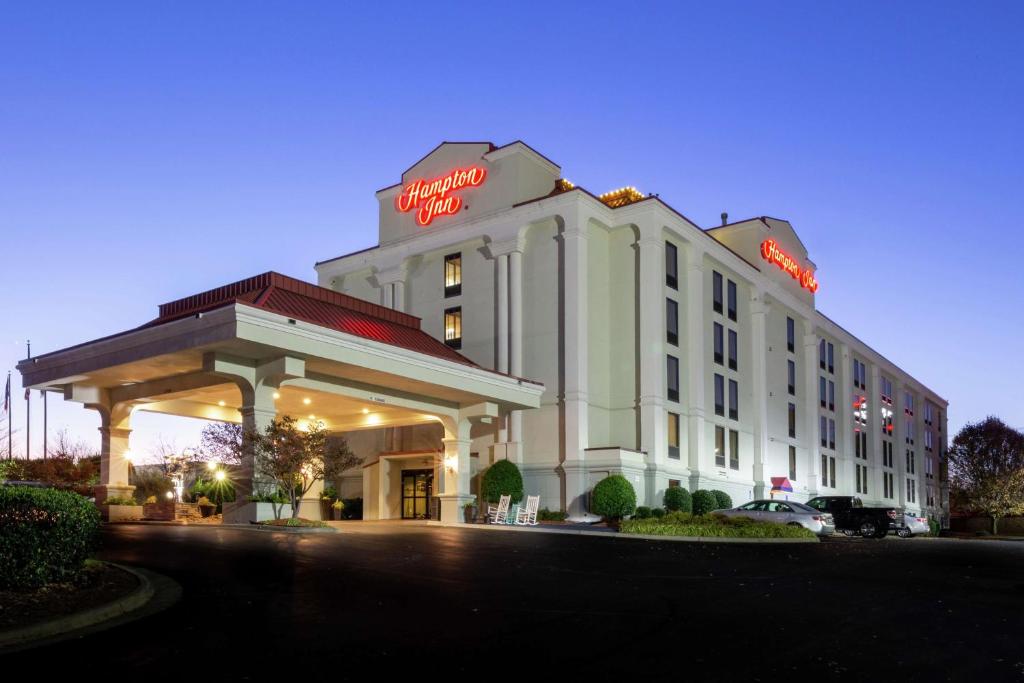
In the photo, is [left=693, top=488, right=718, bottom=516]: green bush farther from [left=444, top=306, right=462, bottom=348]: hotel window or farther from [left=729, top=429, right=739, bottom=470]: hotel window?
[left=444, top=306, right=462, bottom=348]: hotel window

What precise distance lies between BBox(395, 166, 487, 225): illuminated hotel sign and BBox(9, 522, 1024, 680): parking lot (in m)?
29.7

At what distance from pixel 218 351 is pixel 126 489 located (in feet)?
30.1

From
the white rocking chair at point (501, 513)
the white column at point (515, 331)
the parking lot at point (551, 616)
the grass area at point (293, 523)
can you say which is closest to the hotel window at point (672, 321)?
the white column at point (515, 331)

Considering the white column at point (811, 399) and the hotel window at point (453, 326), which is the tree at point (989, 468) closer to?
the white column at point (811, 399)

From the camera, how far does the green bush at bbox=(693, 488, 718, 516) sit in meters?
43.6

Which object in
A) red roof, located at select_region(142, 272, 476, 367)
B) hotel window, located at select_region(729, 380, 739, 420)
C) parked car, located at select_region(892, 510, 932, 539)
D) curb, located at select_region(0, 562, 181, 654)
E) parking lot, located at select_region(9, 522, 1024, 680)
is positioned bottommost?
parked car, located at select_region(892, 510, 932, 539)

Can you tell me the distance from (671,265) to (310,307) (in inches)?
756

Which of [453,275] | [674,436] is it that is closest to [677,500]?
[674,436]

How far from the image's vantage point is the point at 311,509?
4372cm

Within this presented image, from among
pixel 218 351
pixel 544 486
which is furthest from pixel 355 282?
pixel 218 351

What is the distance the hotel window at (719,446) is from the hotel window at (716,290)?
6.22 meters

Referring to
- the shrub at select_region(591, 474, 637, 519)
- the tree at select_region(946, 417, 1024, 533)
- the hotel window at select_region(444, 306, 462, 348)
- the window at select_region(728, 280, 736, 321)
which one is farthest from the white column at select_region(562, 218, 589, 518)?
the tree at select_region(946, 417, 1024, 533)

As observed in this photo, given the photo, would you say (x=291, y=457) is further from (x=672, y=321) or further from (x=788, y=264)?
(x=788, y=264)

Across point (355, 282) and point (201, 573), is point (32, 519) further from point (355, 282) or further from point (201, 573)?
point (355, 282)
